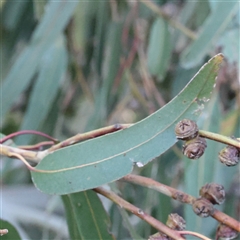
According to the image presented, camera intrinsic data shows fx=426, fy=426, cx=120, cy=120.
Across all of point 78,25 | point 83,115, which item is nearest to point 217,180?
point 78,25

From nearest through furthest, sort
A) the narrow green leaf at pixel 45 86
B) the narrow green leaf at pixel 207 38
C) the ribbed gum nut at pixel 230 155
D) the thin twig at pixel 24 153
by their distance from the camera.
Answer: the ribbed gum nut at pixel 230 155 → the thin twig at pixel 24 153 → the narrow green leaf at pixel 207 38 → the narrow green leaf at pixel 45 86

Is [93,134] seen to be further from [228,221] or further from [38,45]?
[38,45]

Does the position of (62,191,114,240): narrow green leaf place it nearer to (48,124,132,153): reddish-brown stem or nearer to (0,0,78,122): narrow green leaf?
(48,124,132,153): reddish-brown stem

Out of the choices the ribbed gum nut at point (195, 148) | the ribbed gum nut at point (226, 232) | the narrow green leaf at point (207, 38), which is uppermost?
the narrow green leaf at point (207, 38)

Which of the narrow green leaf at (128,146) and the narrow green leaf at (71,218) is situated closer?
the narrow green leaf at (128,146)

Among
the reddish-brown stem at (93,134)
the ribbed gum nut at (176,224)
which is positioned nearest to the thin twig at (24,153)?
the reddish-brown stem at (93,134)

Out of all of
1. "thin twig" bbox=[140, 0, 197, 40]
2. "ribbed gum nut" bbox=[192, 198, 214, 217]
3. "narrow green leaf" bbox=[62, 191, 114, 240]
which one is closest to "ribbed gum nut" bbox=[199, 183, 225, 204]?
"ribbed gum nut" bbox=[192, 198, 214, 217]

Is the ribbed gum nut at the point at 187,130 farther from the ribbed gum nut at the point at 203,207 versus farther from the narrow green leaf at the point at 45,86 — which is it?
the narrow green leaf at the point at 45,86
